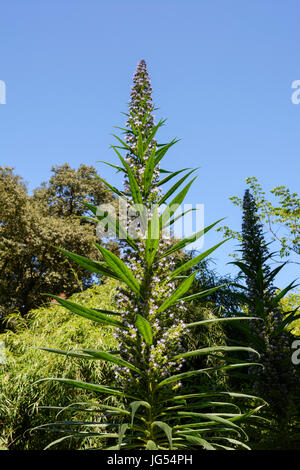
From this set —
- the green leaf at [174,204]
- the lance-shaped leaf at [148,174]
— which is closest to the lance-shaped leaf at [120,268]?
the green leaf at [174,204]

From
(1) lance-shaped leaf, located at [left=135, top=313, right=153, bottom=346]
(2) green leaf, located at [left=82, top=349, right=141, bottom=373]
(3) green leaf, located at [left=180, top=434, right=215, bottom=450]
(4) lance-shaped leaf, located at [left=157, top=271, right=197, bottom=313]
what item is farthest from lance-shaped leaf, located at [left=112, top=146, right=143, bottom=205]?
(3) green leaf, located at [left=180, top=434, right=215, bottom=450]

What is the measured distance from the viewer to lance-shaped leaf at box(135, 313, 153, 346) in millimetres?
2037

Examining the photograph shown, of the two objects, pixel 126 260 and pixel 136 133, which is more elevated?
pixel 136 133

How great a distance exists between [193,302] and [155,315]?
10.4ft

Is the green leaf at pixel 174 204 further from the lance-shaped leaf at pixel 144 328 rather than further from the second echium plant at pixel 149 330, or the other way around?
the lance-shaped leaf at pixel 144 328

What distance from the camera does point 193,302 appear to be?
5434 millimetres

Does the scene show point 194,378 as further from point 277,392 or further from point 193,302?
point 277,392

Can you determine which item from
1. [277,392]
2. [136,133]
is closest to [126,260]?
[136,133]

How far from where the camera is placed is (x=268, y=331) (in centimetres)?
305

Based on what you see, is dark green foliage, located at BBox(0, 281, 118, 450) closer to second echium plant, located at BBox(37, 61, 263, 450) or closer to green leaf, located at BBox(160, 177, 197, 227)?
second echium plant, located at BBox(37, 61, 263, 450)

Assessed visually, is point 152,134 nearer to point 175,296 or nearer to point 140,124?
point 140,124

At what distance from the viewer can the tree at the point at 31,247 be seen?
A: 12.3m

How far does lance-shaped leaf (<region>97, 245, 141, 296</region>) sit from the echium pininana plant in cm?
128

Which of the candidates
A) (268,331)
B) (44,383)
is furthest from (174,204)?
(44,383)
